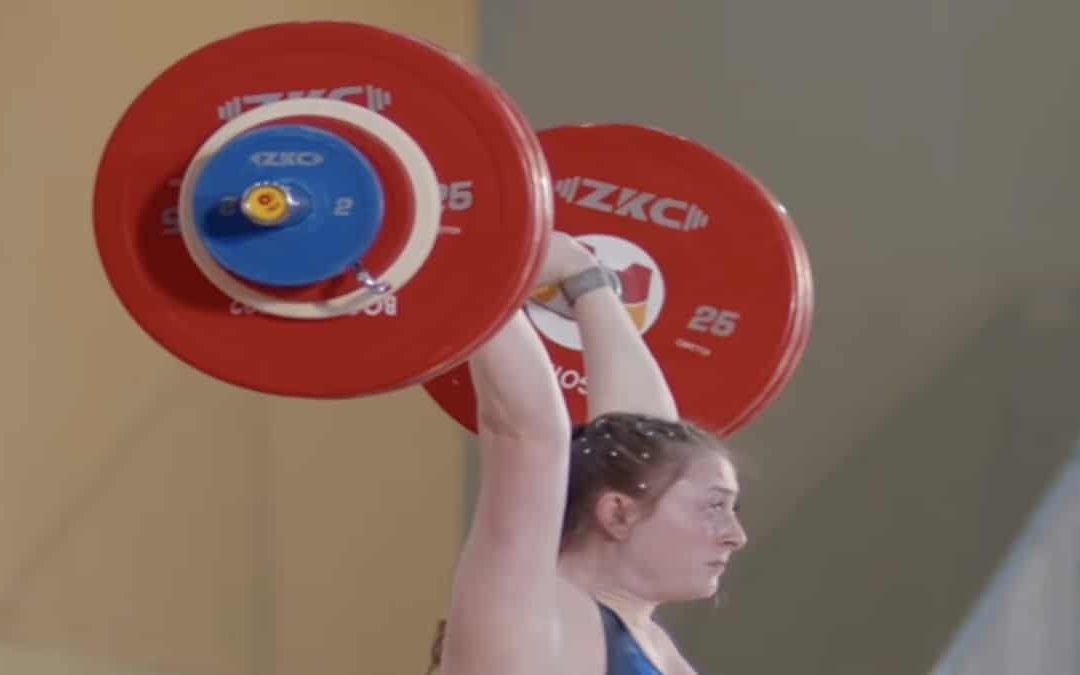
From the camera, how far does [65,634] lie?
2.01m

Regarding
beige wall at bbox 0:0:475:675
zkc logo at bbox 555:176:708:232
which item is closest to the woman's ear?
zkc logo at bbox 555:176:708:232

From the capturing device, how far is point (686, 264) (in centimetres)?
140

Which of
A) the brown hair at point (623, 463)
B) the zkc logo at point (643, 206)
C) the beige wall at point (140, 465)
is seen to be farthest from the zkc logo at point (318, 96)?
the beige wall at point (140, 465)

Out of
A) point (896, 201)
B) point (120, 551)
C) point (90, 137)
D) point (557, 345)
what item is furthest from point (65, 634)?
point (896, 201)

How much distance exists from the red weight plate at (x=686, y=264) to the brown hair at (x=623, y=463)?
22cm

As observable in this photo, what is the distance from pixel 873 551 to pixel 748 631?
244 mm

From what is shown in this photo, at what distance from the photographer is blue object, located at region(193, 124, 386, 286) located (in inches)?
→ 39.0

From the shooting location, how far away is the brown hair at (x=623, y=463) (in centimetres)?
109

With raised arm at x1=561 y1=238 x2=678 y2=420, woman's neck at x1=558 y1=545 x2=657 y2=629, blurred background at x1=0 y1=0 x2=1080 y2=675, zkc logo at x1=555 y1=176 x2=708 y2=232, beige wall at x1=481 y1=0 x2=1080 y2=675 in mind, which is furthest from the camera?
beige wall at x1=481 y1=0 x2=1080 y2=675

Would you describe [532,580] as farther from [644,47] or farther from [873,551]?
[644,47]

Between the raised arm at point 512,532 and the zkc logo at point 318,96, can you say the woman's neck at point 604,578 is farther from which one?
the zkc logo at point 318,96

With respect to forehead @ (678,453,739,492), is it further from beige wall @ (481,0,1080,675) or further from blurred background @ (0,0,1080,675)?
beige wall @ (481,0,1080,675)

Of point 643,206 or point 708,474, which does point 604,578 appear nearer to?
point 708,474

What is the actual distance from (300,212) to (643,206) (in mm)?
490
